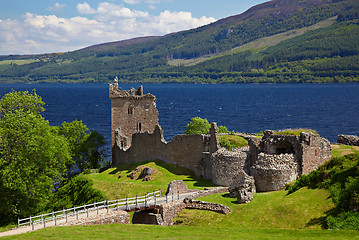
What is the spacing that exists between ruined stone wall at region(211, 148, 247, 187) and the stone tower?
22.5 metres

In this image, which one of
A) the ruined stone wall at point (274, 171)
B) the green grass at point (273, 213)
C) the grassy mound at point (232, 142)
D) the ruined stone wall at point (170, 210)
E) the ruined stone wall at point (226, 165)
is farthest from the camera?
the grassy mound at point (232, 142)

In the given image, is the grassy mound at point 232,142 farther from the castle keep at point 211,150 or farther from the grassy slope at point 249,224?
the grassy slope at point 249,224

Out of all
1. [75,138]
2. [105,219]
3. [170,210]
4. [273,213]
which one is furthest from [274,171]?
[75,138]

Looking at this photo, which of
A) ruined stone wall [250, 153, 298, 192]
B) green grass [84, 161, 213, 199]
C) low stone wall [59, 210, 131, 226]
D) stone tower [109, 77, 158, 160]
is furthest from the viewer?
stone tower [109, 77, 158, 160]

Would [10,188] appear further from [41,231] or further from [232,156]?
[232,156]

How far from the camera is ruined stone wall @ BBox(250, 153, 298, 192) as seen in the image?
44406mm

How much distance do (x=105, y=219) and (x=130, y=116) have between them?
119 feet

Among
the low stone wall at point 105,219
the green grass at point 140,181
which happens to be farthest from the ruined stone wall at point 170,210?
the green grass at point 140,181

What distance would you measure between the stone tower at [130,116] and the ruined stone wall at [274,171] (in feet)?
97.7

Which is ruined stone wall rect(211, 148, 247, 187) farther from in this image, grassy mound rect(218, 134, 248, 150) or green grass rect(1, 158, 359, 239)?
grassy mound rect(218, 134, 248, 150)

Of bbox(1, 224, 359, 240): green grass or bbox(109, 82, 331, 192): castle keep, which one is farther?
bbox(109, 82, 331, 192): castle keep

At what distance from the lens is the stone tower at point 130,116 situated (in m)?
72.6

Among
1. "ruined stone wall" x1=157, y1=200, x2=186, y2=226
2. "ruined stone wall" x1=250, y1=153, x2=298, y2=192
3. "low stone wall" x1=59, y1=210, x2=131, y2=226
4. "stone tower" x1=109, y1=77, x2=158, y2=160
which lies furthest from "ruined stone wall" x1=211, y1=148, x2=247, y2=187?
"stone tower" x1=109, y1=77, x2=158, y2=160

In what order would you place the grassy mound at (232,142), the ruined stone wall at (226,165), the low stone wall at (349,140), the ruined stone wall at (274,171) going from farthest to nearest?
the grassy mound at (232,142)
the low stone wall at (349,140)
the ruined stone wall at (226,165)
the ruined stone wall at (274,171)
